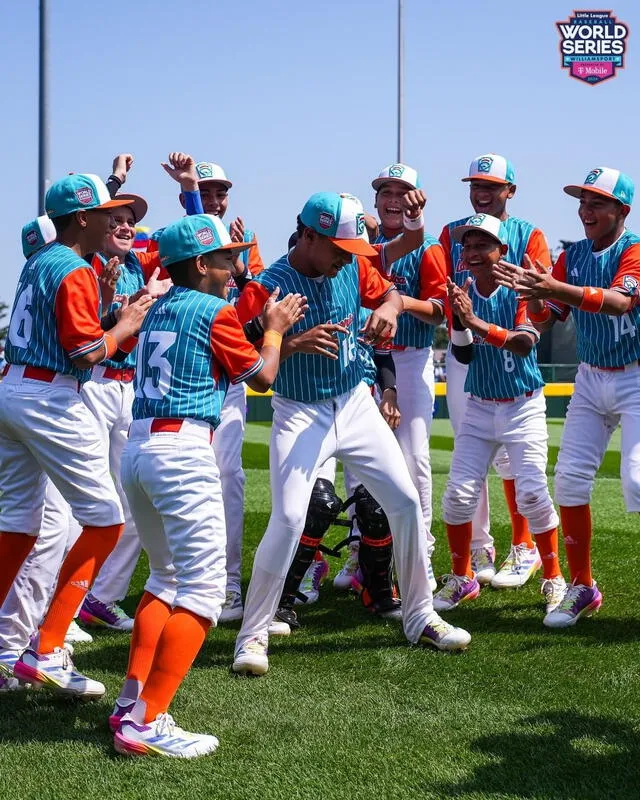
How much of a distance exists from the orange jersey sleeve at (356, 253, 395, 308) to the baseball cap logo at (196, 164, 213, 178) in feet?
6.28

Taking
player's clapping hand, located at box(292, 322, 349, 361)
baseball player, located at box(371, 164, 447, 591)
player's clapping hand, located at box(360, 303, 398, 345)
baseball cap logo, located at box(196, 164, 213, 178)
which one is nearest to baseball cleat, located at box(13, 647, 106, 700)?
player's clapping hand, located at box(292, 322, 349, 361)

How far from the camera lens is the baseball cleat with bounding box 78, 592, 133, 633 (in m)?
6.32

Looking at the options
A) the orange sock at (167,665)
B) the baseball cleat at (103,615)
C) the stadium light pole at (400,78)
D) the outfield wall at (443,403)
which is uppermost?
the stadium light pole at (400,78)

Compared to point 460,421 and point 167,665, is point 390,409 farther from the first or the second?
point 167,665

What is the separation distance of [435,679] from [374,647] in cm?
69

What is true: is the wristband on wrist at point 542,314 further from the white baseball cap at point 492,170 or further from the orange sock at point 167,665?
the orange sock at point 167,665

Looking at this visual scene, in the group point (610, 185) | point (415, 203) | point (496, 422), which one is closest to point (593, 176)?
point (610, 185)

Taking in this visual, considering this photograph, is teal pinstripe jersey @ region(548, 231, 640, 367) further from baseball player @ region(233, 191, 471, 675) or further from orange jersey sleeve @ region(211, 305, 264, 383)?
orange jersey sleeve @ region(211, 305, 264, 383)

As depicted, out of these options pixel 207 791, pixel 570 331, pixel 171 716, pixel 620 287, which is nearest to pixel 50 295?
pixel 171 716

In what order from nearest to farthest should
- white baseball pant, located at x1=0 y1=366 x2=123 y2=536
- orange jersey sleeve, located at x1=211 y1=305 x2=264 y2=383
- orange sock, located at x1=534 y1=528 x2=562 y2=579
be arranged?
orange jersey sleeve, located at x1=211 y1=305 x2=264 y2=383, white baseball pant, located at x1=0 y1=366 x2=123 y2=536, orange sock, located at x1=534 y1=528 x2=562 y2=579

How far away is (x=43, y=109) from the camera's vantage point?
12344mm

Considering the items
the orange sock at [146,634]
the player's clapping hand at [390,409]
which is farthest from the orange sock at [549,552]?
the orange sock at [146,634]

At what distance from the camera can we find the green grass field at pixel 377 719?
3.79 m

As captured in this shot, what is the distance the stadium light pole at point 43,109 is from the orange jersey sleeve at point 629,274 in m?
7.70
